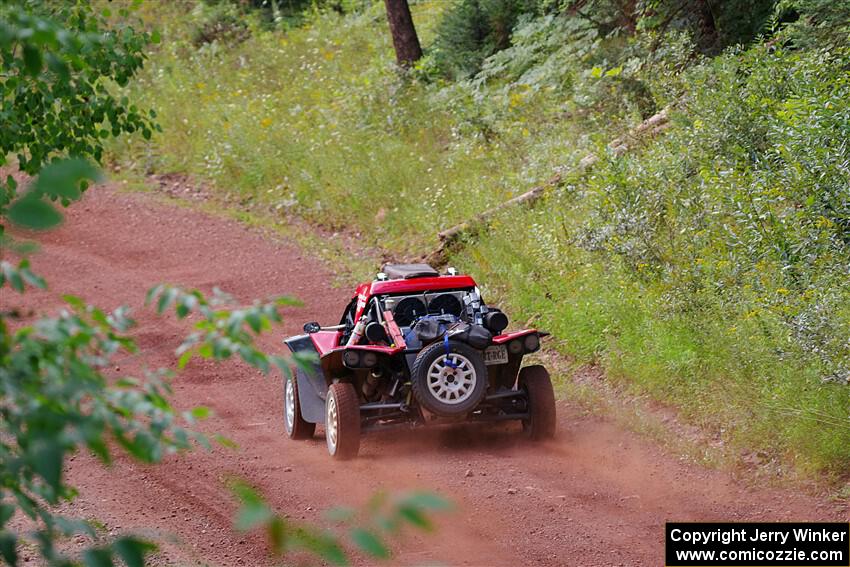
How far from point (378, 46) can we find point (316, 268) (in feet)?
31.8

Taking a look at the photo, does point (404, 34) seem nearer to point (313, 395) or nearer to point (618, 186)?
point (618, 186)

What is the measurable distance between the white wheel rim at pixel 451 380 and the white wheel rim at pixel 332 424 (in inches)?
37.6

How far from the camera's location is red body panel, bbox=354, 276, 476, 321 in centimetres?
990

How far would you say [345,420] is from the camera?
9.00 metres

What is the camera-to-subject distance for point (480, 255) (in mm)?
14734

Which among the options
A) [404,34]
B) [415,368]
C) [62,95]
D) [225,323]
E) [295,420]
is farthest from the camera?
[404,34]

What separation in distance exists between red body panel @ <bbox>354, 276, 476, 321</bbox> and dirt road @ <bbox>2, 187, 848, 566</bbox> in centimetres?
139

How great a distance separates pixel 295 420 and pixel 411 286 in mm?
1768

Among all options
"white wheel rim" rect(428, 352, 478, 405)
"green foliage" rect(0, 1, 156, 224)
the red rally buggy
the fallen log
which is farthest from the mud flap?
the fallen log

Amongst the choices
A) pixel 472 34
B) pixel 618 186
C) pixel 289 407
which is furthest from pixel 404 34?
pixel 289 407

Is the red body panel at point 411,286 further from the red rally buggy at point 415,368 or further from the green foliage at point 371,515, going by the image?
the green foliage at point 371,515

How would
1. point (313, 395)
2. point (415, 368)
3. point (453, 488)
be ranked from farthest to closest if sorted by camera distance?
point (313, 395) < point (415, 368) < point (453, 488)

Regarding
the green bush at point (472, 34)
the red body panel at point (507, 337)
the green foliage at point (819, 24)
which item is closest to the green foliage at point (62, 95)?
the red body panel at point (507, 337)

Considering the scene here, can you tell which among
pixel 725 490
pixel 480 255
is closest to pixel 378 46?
pixel 480 255
